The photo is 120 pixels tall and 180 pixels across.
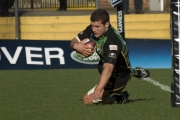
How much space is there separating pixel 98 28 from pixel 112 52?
1.26 ft

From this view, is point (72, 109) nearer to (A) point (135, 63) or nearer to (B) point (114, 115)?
(B) point (114, 115)

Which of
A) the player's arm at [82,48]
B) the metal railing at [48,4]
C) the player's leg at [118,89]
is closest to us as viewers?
the player's arm at [82,48]

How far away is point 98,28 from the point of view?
8961 mm

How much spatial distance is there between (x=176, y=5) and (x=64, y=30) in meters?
9.73

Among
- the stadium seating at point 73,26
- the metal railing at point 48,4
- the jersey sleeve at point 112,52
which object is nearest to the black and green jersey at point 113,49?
the jersey sleeve at point 112,52

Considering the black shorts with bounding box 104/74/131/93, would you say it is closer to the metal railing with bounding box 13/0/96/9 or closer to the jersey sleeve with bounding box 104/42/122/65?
the jersey sleeve with bounding box 104/42/122/65

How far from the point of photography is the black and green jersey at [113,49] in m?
8.91

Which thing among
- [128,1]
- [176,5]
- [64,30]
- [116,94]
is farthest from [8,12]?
[176,5]

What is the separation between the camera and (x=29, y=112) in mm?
8656

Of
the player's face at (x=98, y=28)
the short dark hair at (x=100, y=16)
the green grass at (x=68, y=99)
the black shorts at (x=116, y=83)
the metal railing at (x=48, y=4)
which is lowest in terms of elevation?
the green grass at (x=68, y=99)

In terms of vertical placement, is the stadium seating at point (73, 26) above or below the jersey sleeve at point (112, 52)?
below

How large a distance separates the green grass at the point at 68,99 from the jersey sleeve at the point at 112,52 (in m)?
0.67

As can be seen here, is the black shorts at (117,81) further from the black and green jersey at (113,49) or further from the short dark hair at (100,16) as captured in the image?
the short dark hair at (100,16)

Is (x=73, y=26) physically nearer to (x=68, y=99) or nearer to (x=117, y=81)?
(x=68, y=99)
